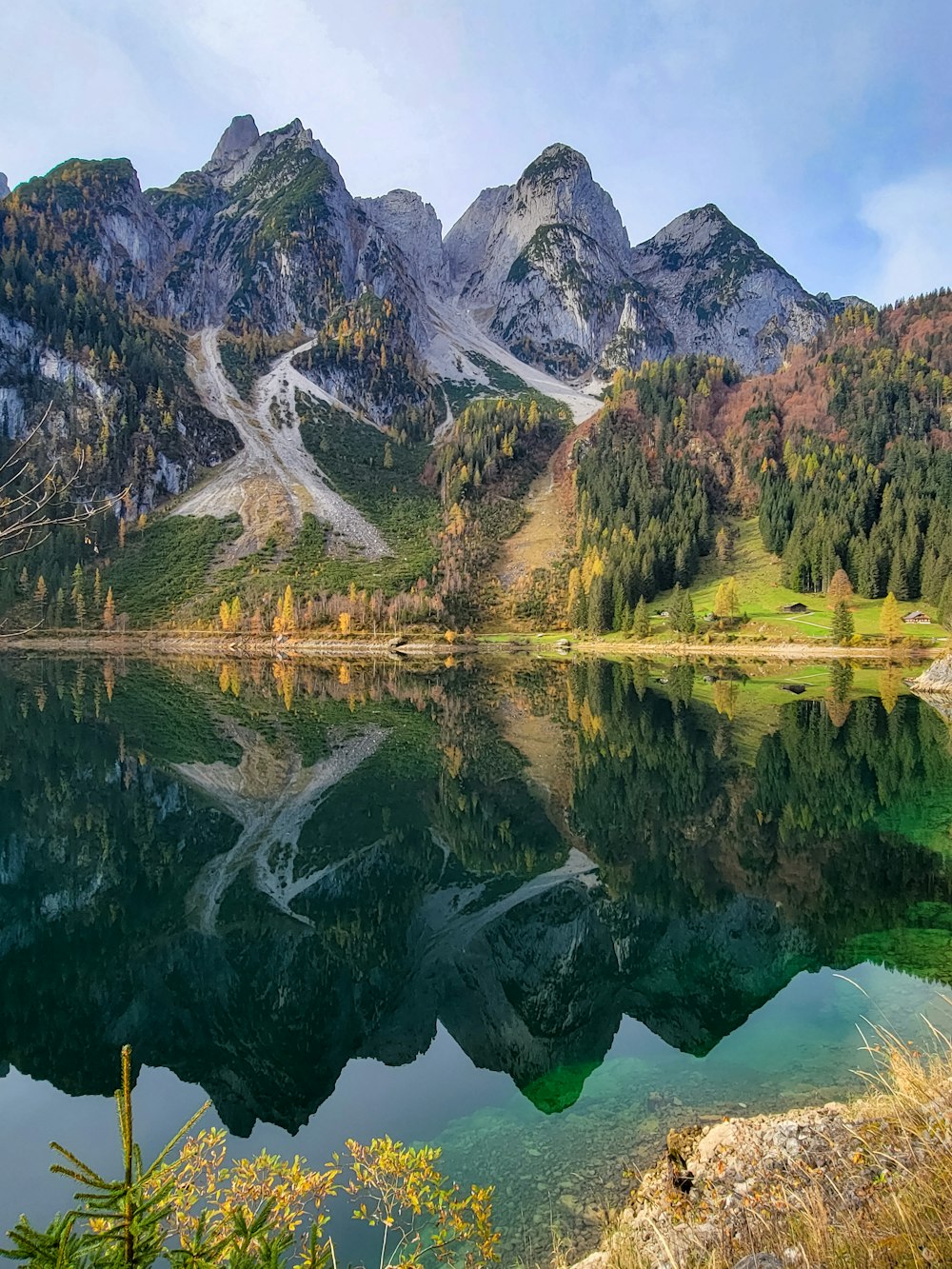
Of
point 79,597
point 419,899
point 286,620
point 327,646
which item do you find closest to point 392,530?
point 286,620

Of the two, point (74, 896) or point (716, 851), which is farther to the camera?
point (716, 851)

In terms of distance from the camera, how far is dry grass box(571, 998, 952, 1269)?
482 centimetres

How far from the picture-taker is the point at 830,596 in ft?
356

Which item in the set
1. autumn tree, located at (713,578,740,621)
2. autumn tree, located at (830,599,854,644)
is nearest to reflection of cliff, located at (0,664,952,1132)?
autumn tree, located at (830,599,854,644)

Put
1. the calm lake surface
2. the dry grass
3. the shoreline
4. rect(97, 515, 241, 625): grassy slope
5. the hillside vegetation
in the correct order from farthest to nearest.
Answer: rect(97, 515, 241, 625): grassy slope < the hillside vegetation < the shoreline < the calm lake surface < the dry grass

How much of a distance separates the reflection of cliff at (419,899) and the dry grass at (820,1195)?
3.88 meters

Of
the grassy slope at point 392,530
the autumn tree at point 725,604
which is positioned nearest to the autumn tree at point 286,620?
the grassy slope at point 392,530

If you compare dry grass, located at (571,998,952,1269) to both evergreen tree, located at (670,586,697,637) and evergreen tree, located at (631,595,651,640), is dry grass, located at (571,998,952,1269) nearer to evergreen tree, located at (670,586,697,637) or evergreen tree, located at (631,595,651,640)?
evergreen tree, located at (670,586,697,637)

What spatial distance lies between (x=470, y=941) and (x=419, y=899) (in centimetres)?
284

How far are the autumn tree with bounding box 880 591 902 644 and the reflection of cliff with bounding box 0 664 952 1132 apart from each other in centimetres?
6313

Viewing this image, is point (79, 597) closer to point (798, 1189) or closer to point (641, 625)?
point (641, 625)

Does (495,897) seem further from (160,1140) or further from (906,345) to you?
(906,345)

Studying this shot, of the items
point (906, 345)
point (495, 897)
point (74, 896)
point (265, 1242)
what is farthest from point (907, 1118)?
point (906, 345)

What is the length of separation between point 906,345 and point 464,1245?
681ft
